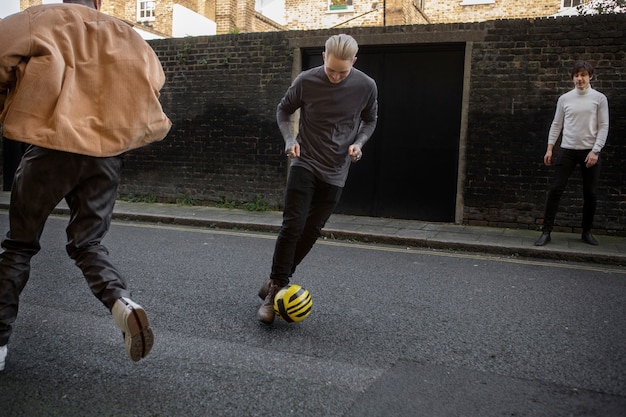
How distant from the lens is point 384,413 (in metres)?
2.64

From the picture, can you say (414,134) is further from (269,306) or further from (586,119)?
(269,306)

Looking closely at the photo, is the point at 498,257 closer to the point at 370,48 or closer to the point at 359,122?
the point at 359,122

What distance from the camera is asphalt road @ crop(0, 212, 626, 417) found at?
9.02 feet

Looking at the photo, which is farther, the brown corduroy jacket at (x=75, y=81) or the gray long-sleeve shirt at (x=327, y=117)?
the gray long-sleeve shirt at (x=327, y=117)

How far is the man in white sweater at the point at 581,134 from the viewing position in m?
6.98

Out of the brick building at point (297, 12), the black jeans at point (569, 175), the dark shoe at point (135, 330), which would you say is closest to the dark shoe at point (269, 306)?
the dark shoe at point (135, 330)

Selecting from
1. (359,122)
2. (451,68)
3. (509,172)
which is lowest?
(509,172)

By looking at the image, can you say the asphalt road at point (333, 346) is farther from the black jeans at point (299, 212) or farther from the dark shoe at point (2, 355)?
the black jeans at point (299, 212)

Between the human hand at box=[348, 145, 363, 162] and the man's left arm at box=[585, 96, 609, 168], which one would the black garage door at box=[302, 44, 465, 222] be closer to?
the man's left arm at box=[585, 96, 609, 168]

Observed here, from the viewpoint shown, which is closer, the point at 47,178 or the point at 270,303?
the point at 47,178

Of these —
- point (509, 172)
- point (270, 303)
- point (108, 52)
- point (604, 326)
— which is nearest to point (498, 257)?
point (509, 172)

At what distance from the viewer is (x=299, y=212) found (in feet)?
12.8

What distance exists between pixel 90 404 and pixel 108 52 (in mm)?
1613

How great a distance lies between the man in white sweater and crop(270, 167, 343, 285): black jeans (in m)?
4.14
